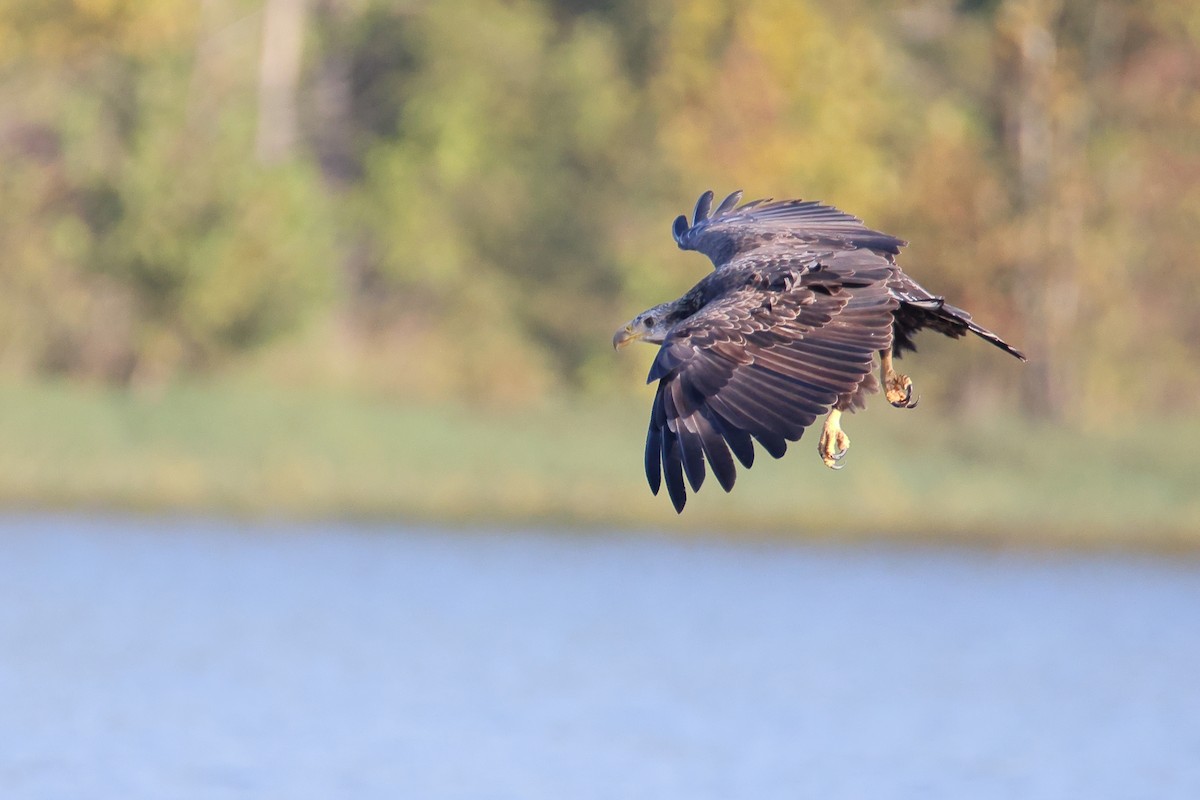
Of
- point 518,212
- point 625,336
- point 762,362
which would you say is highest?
point 518,212

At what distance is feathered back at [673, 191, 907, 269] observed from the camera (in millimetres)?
10062

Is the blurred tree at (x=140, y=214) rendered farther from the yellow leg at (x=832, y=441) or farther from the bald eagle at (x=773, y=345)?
the yellow leg at (x=832, y=441)

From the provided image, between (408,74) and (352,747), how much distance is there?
24202 mm

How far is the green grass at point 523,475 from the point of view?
24.4 metres

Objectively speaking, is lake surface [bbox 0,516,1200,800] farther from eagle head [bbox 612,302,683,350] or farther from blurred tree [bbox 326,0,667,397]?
blurred tree [bbox 326,0,667,397]

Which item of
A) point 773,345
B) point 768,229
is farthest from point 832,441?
point 768,229

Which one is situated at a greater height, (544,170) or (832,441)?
(544,170)

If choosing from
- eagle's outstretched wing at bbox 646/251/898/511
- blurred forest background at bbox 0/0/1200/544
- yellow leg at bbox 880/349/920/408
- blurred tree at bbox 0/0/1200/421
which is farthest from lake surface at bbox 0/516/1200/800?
blurred tree at bbox 0/0/1200/421

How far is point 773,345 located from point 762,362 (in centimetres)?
12

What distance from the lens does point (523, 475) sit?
25.2 meters

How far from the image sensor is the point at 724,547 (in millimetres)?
24641

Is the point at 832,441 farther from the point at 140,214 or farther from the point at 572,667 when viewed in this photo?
the point at 140,214

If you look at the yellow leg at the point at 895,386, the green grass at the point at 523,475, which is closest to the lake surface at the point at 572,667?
the green grass at the point at 523,475

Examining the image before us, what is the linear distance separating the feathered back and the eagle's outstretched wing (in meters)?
0.80
